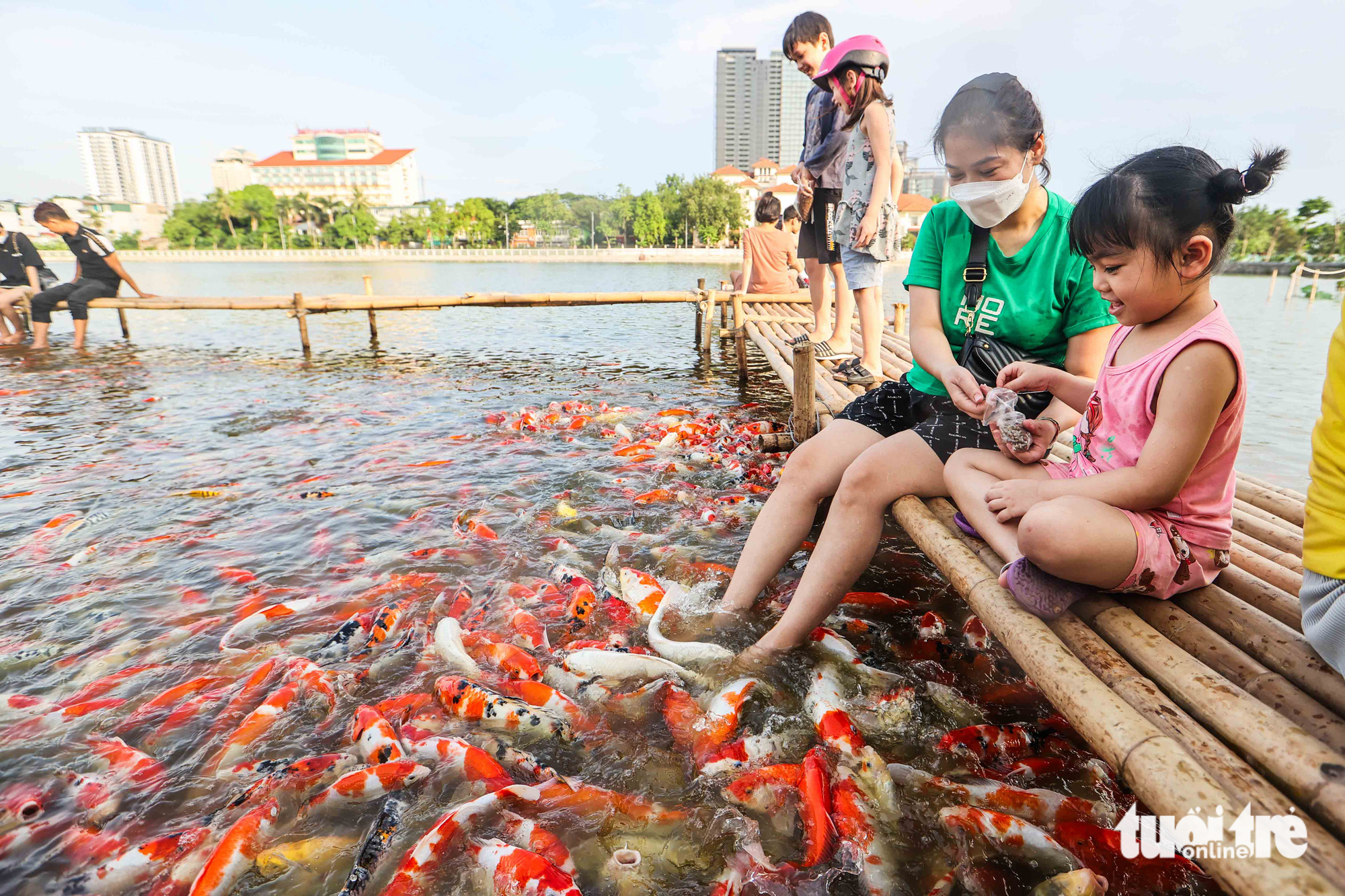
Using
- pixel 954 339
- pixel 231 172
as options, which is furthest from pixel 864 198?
pixel 231 172

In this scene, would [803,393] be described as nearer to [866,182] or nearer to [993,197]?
[866,182]

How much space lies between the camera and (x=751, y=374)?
1109 cm

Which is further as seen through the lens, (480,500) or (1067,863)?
(480,500)

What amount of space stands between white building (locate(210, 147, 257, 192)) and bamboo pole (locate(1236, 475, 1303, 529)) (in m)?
194

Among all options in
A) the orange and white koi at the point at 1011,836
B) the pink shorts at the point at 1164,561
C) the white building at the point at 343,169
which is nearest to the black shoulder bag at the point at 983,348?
the pink shorts at the point at 1164,561

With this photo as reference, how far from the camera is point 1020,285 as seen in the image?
2.68 meters

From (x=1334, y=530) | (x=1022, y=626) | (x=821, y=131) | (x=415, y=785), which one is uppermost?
(x=821, y=131)

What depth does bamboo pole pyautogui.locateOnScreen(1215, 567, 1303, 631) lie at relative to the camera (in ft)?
6.35

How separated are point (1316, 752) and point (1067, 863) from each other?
35.5 inches

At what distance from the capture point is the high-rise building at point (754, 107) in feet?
619

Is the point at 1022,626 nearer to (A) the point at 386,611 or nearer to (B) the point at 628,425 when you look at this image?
(A) the point at 386,611

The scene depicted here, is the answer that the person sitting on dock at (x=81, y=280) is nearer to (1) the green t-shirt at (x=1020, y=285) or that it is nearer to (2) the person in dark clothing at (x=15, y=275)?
(2) the person in dark clothing at (x=15, y=275)

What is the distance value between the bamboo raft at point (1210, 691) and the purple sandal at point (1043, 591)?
33 millimetres

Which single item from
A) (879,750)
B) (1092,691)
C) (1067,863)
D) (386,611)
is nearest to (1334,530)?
(1092,691)
